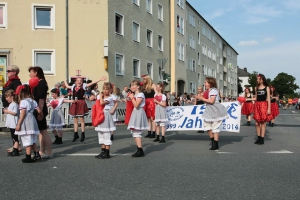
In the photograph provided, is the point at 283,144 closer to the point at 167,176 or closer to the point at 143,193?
the point at 167,176

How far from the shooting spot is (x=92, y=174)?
6023 mm

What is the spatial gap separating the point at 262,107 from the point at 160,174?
199 inches

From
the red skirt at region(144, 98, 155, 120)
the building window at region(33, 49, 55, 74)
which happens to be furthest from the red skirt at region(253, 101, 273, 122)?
the building window at region(33, 49, 55, 74)

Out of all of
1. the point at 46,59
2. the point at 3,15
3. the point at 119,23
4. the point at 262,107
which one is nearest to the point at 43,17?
the point at 3,15

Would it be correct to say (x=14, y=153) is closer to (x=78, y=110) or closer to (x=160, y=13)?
(x=78, y=110)

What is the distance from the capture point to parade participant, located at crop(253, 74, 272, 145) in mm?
9961

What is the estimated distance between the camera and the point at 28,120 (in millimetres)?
7152

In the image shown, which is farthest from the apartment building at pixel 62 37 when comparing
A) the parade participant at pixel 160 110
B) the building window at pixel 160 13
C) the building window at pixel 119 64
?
the parade participant at pixel 160 110

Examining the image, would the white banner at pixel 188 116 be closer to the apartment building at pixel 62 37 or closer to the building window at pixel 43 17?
the apartment building at pixel 62 37

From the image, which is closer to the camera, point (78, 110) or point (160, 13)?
point (78, 110)

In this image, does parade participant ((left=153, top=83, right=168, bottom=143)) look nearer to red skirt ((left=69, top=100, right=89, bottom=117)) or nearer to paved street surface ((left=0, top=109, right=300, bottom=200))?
paved street surface ((left=0, top=109, right=300, bottom=200))

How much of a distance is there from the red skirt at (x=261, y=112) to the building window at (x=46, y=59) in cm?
1766

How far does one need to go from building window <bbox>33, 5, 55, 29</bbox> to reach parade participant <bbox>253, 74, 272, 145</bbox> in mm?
18136

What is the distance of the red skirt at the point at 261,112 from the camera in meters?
9.93
